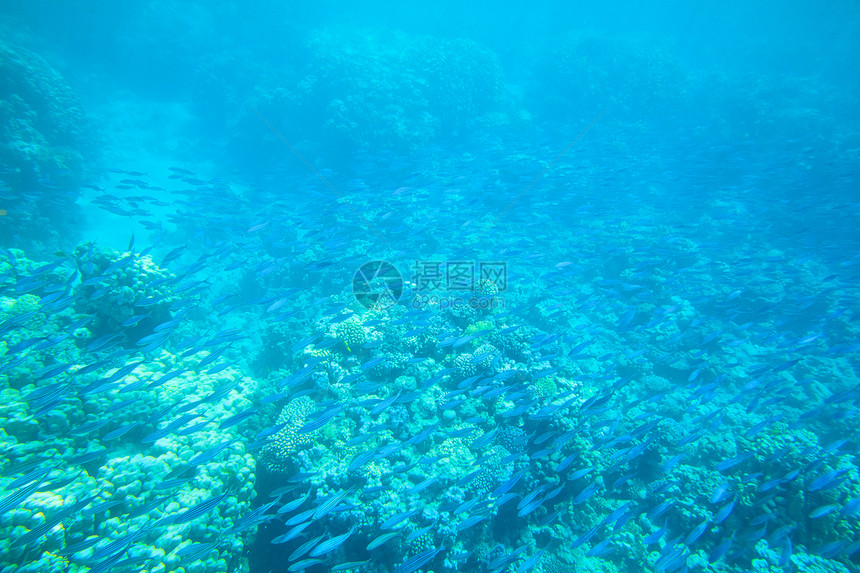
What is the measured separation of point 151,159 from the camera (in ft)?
66.1

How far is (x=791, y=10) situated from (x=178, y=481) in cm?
6529

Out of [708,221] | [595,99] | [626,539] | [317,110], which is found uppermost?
[595,99]

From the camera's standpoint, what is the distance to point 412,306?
8.48 metres

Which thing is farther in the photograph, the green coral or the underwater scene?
the green coral

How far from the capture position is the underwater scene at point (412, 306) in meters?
5.01

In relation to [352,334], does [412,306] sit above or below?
above

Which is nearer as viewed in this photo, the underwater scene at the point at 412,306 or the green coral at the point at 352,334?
the underwater scene at the point at 412,306

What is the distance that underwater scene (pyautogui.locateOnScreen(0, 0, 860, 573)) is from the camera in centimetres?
501

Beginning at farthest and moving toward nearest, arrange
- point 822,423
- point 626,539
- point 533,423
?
point 822,423 < point 533,423 < point 626,539

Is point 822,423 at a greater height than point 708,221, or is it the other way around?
point 708,221

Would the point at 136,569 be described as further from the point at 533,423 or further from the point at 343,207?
the point at 343,207

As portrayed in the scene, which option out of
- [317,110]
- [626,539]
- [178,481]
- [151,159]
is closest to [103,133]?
[151,159]

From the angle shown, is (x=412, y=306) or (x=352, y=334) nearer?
(x=352, y=334)

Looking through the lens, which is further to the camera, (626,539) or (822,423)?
(822,423)
